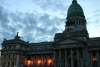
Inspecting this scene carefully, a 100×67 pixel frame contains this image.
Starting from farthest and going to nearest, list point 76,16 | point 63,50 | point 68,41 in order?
point 76,16 < point 63,50 < point 68,41

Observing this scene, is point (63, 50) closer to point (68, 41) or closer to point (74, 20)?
point (68, 41)

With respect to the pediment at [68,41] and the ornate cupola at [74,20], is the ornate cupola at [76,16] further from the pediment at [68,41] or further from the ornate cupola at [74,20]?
the pediment at [68,41]

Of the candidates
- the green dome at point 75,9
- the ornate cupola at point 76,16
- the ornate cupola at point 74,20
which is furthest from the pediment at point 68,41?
the green dome at point 75,9

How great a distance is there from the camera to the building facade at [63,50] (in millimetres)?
92312

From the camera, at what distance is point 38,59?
108062 mm

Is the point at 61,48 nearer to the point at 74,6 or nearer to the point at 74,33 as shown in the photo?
the point at 74,33

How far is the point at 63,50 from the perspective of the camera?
96625 mm

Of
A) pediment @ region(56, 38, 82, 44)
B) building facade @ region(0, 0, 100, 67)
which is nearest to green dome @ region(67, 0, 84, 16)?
building facade @ region(0, 0, 100, 67)

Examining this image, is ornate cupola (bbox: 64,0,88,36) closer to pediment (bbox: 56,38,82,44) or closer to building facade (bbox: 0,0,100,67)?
building facade (bbox: 0,0,100,67)

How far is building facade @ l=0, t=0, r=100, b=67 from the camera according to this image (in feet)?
303

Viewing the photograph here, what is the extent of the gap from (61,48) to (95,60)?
19387 mm

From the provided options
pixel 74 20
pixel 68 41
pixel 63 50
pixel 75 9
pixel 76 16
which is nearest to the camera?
pixel 68 41

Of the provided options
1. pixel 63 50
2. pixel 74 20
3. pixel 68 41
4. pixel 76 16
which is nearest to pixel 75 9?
pixel 76 16

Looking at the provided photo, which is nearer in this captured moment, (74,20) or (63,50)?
(63,50)
